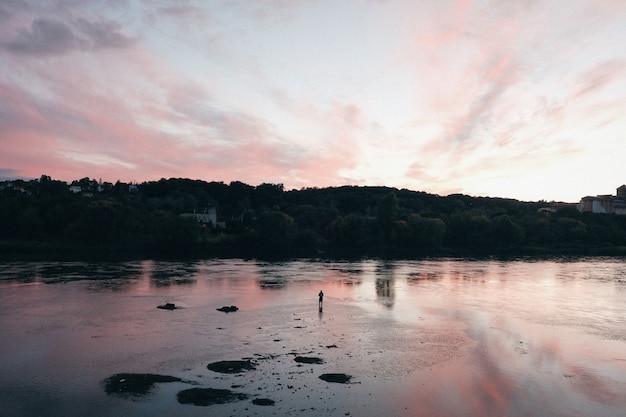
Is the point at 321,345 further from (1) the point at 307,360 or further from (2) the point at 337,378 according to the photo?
(2) the point at 337,378

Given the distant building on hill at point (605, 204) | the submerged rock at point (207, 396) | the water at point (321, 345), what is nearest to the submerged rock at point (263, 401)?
the water at point (321, 345)

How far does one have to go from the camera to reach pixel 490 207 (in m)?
199

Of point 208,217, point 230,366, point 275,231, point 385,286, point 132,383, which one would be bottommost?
point 132,383

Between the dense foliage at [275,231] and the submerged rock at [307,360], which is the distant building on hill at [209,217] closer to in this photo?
the dense foliage at [275,231]

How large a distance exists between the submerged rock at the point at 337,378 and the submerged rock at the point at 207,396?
14.1ft

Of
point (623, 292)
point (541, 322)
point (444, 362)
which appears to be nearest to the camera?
point (444, 362)

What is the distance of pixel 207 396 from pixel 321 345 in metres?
10.3

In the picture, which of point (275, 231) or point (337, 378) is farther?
point (275, 231)

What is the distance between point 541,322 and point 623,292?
78.7 feet

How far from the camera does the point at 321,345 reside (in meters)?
29.9

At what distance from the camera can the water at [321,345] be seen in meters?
21.0

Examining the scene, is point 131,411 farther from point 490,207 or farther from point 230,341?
point 490,207

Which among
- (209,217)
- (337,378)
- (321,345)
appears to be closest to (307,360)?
(337,378)

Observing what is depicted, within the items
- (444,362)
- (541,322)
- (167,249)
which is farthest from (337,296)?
(167,249)
